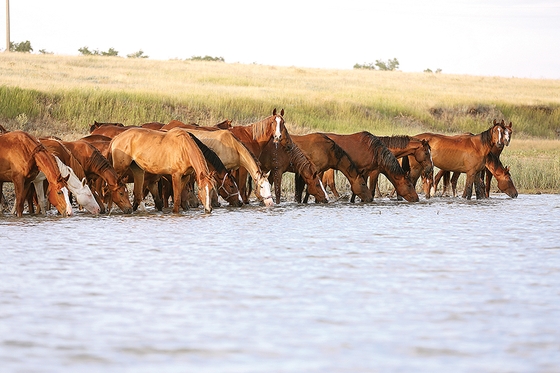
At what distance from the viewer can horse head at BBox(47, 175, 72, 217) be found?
43.1 feet

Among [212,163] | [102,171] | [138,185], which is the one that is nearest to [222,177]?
[212,163]

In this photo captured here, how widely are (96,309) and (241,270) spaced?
200 cm

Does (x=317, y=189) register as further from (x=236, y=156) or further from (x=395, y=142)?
(x=395, y=142)

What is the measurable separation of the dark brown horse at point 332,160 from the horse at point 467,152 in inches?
89.0

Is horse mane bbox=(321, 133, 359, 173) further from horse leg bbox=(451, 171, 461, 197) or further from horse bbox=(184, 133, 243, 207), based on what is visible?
horse leg bbox=(451, 171, 461, 197)

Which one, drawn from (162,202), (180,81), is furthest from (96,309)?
(180,81)

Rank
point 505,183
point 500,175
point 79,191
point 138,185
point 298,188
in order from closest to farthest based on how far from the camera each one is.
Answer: point 79,191, point 138,185, point 298,188, point 505,183, point 500,175

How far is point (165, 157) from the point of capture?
1420cm

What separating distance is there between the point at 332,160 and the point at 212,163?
131 inches

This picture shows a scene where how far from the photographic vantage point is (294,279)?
307 inches

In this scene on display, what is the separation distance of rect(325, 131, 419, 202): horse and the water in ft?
16.9

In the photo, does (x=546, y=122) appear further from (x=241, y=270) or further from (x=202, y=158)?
(x=241, y=270)

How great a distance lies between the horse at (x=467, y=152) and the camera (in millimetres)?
18422

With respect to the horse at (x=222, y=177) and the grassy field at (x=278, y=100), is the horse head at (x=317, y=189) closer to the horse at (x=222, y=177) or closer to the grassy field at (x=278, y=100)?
the horse at (x=222, y=177)
